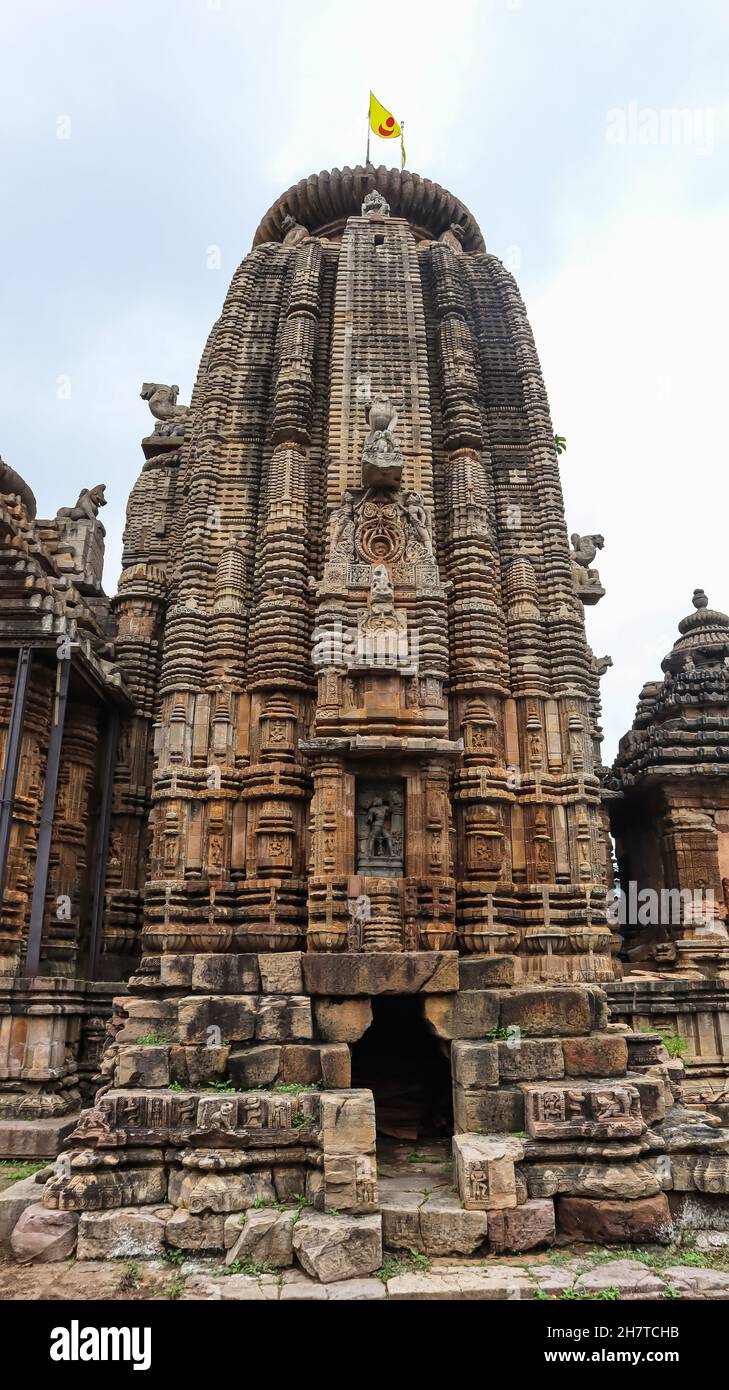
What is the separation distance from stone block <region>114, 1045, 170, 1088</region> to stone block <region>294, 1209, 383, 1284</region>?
7.06 feet

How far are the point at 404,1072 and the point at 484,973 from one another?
2.33 metres

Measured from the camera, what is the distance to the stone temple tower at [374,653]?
1075cm

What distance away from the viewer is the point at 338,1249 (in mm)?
7074

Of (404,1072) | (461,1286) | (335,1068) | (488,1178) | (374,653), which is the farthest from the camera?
(374,653)

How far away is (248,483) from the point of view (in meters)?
14.1

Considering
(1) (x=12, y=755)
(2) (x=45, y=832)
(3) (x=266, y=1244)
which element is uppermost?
(1) (x=12, y=755)

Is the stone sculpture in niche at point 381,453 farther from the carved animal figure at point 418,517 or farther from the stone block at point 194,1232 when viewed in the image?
the stone block at point 194,1232

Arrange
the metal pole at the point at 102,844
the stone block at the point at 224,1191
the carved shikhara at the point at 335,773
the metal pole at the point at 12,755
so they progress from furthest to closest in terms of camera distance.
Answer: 1. the metal pole at the point at 102,844
2. the metal pole at the point at 12,755
3. the carved shikhara at the point at 335,773
4. the stone block at the point at 224,1191

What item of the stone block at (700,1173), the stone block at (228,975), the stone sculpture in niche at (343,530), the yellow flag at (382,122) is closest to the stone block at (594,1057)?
the stone block at (700,1173)

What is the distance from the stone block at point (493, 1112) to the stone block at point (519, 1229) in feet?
2.78

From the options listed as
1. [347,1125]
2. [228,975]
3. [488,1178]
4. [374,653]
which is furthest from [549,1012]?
[374,653]

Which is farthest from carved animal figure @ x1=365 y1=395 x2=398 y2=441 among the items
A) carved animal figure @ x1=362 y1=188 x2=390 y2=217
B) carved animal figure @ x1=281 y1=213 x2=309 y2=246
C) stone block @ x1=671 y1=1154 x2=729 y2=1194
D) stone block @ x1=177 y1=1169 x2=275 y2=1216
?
stone block @ x1=671 y1=1154 x2=729 y2=1194

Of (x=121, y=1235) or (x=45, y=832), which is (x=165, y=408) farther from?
(x=121, y=1235)

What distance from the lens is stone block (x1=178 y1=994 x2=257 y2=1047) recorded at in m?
8.82
